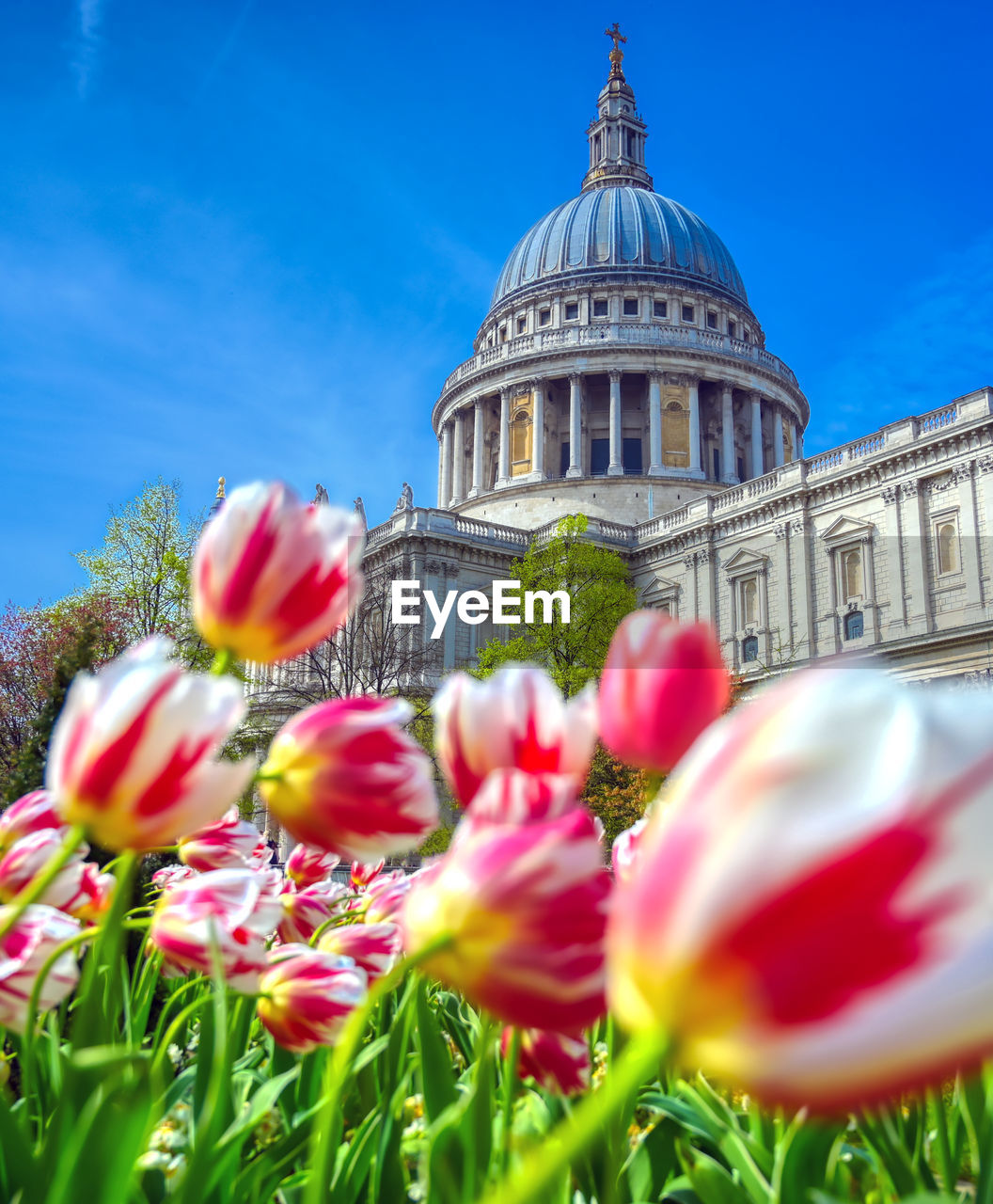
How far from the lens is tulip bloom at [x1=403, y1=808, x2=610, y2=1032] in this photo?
0.73m

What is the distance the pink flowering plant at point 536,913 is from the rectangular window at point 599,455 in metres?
51.4

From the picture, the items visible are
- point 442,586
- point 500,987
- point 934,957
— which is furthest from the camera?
point 442,586

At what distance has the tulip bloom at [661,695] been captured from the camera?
3.57ft

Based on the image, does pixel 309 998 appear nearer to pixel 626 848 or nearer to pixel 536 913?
pixel 626 848

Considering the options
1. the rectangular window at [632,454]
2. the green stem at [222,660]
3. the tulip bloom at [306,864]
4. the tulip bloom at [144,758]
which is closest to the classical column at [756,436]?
the rectangular window at [632,454]

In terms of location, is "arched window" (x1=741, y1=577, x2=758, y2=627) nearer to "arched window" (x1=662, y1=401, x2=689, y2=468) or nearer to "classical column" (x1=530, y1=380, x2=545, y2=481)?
"arched window" (x1=662, y1=401, x2=689, y2=468)

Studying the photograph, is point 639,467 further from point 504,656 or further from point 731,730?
point 731,730

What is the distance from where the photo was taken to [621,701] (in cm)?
110

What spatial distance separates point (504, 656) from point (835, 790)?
93.1ft

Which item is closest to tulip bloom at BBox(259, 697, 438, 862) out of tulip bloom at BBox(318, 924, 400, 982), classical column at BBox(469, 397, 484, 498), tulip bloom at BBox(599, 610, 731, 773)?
tulip bloom at BBox(599, 610, 731, 773)

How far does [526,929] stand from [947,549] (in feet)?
112

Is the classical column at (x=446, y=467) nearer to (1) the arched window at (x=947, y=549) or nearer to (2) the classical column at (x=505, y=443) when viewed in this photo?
(2) the classical column at (x=505, y=443)

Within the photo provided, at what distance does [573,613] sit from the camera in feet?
103

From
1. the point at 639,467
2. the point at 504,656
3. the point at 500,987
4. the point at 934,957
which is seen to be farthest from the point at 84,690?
the point at 639,467
